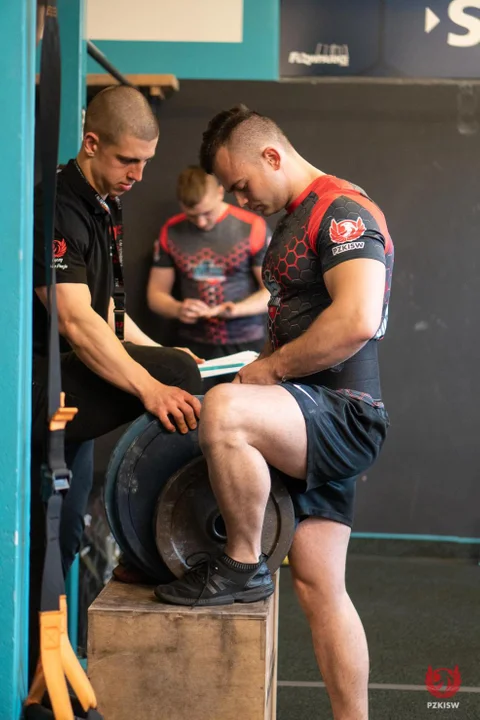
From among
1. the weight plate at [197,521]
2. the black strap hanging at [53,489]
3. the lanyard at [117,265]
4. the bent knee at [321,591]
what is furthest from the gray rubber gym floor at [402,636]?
the black strap hanging at [53,489]

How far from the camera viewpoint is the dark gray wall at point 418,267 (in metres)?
5.15

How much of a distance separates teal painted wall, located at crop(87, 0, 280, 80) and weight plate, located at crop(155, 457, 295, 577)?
139 inches

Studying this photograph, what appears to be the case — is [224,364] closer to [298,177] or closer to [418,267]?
[298,177]

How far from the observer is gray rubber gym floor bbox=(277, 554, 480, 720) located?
3.00 metres

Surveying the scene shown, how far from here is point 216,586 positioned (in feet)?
6.78

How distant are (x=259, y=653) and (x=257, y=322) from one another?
306 cm

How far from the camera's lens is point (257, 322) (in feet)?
16.3

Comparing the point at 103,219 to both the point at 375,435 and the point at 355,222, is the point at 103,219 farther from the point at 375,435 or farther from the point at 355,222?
the point at 375,435

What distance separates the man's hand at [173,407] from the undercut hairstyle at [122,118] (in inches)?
29.6

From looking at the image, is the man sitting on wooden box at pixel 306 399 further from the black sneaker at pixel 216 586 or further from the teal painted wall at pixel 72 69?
the teal painted wall at pixel 72 69
